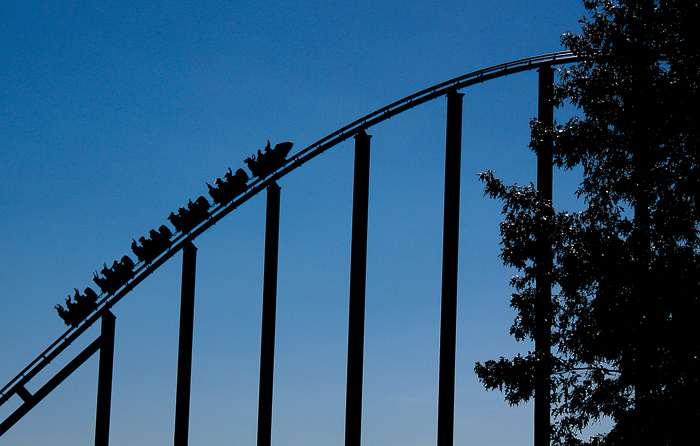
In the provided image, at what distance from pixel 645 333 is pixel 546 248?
2.78 metres

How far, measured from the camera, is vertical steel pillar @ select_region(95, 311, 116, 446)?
23438mm

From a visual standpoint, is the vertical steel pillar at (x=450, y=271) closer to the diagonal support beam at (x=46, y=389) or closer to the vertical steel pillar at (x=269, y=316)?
the vertical steel pillar at (x=269, y=316)

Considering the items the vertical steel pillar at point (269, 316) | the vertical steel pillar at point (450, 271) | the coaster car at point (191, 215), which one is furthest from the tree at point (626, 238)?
the coaster car at point (191, 215)

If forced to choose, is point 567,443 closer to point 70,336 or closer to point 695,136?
point 695,136

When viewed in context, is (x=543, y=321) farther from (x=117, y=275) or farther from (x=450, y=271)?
(x=117, y=275)

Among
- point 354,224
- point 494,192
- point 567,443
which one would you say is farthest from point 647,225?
point 354,224

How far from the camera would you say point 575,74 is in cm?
1592

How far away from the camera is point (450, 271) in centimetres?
2002

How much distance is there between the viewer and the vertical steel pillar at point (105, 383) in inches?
923

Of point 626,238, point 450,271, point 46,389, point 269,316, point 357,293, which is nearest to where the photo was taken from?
point 626,238

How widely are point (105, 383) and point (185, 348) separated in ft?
9.09

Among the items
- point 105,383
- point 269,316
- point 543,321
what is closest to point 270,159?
point 269,316

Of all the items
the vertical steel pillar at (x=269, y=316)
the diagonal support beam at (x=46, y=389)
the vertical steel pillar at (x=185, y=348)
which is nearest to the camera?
the vertical steel pillar at (x=269, y=316)

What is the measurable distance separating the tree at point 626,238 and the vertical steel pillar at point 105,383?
13.0 m
